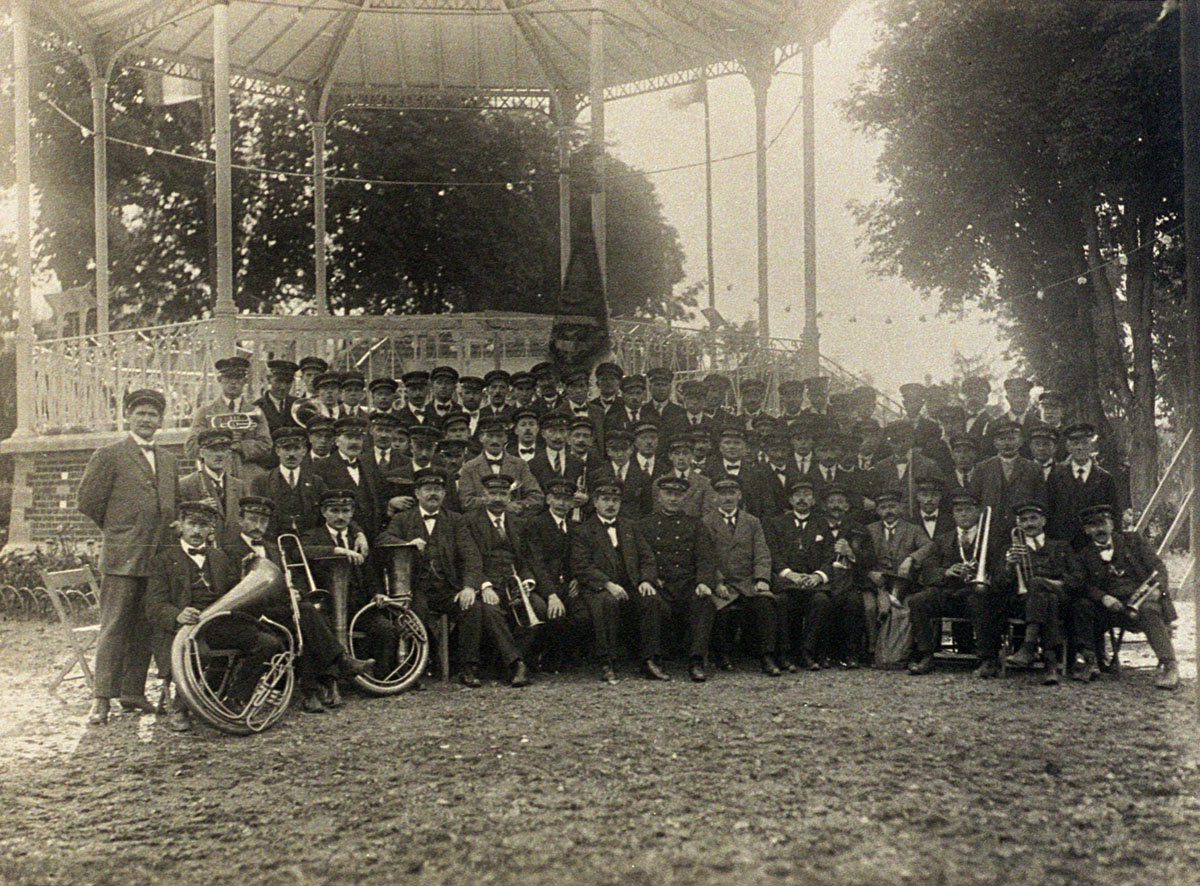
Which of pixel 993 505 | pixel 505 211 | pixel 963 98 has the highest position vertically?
pixel 505 211

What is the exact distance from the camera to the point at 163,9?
42.1 feet

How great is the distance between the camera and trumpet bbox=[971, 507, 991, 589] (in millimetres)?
7754

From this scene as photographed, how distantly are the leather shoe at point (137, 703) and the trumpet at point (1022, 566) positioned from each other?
235 inches

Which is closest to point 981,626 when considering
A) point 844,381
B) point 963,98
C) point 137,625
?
point 963,98

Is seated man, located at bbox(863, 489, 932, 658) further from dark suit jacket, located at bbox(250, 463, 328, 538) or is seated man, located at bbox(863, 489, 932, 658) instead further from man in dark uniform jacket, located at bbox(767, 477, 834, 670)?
dark suit jacket, located at bbox(250, 463, 328, 538)

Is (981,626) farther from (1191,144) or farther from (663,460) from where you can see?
(1191,144)

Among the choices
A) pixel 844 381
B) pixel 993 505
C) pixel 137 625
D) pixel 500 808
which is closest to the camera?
pixel 500 808

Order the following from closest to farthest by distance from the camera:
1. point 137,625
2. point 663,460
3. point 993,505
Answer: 1. point 137,625
2. point 993,505
3. point 663,460

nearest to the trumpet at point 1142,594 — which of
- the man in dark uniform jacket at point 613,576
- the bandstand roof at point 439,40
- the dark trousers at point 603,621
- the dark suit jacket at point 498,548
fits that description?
the man in dark uniform jacket at point 613,576

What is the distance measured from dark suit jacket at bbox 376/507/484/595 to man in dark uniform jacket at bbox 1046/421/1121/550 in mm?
4381

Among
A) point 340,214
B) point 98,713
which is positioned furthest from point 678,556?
point 340,214

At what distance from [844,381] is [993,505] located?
9407 millimetres

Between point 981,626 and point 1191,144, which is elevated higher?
point 1191,144

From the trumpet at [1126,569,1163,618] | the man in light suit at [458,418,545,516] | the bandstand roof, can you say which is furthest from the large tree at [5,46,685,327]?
the trumpet at [1126,569,1163,618]
